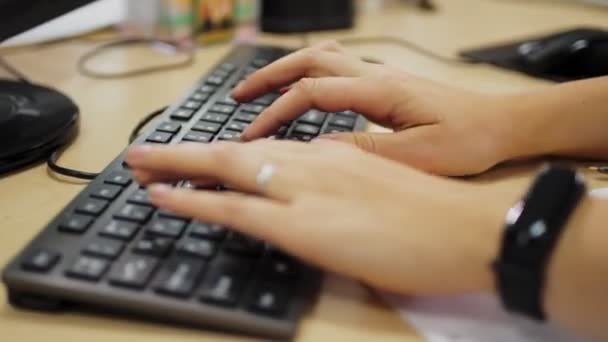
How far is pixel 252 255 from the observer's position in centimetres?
46

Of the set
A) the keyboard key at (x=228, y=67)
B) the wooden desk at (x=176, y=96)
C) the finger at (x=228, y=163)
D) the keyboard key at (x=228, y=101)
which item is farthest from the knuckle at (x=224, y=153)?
the keyboard key at (x=228, y=67)

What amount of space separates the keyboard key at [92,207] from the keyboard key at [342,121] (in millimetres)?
242

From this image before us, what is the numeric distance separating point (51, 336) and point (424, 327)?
0.74 ft

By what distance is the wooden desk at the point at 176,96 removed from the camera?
43cm

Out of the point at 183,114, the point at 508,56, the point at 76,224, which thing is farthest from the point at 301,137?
the point at 508,56

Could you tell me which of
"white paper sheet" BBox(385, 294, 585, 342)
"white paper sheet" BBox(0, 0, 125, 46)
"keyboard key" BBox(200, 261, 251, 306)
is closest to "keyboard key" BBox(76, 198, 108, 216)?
"keyboard key" BBox(200, 261, 251, 306)

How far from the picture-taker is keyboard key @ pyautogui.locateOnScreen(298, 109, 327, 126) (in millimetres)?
661

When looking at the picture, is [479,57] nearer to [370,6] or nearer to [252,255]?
[370,6]

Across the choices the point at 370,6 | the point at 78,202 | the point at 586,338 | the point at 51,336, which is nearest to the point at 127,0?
the point at 370,6

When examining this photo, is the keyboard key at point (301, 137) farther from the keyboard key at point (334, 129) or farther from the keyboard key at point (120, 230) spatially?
the keyboard key at point (120, 230)

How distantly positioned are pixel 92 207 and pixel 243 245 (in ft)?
0.38

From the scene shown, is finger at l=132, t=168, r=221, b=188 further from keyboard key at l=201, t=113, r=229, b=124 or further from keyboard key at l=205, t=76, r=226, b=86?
keyboard key at l=205, t=76, r=226, b=86

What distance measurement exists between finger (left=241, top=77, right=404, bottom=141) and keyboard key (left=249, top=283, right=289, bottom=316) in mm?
190

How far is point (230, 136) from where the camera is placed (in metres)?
0.63
